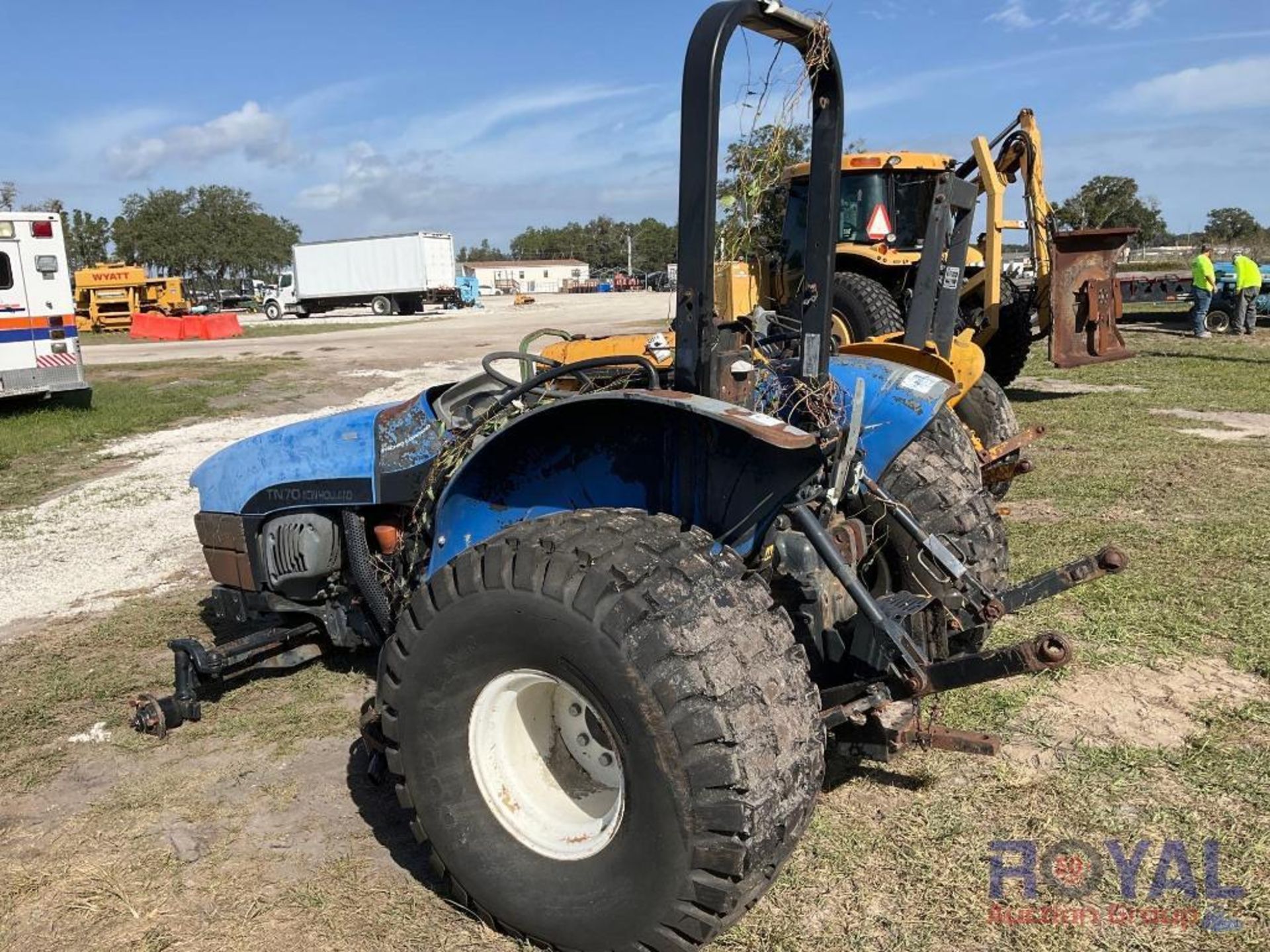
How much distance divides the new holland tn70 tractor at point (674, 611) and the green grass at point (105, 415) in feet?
23.3

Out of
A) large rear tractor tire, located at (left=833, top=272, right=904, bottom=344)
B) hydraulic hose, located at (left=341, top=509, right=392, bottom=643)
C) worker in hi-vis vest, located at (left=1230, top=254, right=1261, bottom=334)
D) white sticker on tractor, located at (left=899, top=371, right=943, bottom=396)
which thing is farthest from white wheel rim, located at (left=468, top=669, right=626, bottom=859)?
worker in hi-vis vest, located at (left=1230, top=254, right=1261, bottom=334)

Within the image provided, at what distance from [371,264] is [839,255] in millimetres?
35317

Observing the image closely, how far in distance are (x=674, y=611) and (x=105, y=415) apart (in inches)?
499

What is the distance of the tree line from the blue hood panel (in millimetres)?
63164

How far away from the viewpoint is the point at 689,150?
237 centimetres

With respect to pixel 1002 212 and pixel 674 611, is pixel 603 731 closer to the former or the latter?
pixel 674 611

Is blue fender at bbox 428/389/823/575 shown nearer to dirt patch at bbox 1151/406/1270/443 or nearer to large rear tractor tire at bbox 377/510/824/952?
large rear tractor tire at bbox 377/510/824/952

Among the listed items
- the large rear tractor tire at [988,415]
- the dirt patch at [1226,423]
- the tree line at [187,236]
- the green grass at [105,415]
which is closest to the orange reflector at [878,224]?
the dirt patch at [1226,423]

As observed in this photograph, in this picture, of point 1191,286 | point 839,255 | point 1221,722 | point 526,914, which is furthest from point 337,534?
point 1191,286

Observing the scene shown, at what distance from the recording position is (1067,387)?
1229cm

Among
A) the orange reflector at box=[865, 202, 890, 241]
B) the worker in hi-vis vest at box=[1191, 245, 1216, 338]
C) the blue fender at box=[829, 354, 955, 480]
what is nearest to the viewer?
the blue fender at box=[829, 354, 955, 480]

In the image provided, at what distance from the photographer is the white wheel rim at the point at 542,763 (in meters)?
2.51

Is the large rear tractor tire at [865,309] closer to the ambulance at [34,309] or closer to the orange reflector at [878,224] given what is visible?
the orange reflector at [878,224]

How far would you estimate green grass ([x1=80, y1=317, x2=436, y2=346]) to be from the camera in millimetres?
29656
